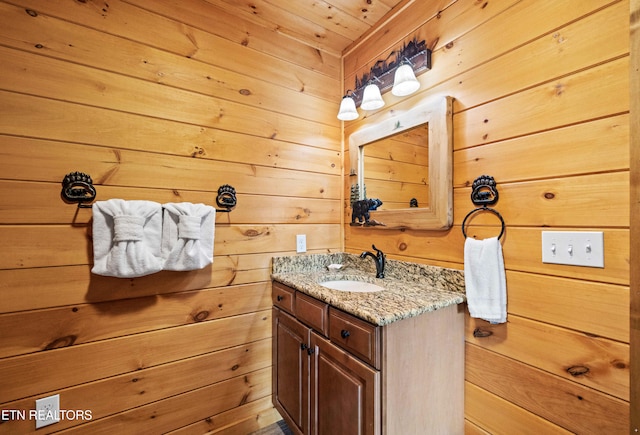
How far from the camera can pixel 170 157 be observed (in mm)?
1434

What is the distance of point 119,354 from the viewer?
130 cm

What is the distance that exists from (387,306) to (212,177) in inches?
44.7

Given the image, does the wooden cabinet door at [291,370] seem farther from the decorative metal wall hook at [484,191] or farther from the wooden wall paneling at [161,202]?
the decorative metal wall hook at [484,191]

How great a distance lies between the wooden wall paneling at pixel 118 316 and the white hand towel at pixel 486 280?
113 centimetres

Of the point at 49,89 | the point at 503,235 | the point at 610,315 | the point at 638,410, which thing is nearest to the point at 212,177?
the point at 49,89

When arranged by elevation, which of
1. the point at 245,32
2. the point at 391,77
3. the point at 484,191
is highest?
the point at 245,32

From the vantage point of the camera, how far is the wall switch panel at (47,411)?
1.16 meters

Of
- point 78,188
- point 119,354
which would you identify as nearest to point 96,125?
point 78,188

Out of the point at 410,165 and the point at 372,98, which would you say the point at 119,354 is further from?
the point at 372,98

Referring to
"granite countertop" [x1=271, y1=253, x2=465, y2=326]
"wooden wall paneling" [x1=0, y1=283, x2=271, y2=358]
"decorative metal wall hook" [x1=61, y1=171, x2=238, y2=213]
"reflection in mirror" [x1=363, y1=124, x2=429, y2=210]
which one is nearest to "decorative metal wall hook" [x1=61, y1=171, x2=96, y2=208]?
"decorative metal wall hook" [x1=61, y1=171, x2=238, y2=213]

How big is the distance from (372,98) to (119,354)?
1869 mm

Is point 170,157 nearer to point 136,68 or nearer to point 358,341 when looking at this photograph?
point 136,68

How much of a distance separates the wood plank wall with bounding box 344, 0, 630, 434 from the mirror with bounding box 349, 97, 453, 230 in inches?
2.4

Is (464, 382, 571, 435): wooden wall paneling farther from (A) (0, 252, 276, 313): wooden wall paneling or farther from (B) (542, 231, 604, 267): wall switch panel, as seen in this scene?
(A) (0, 252, 276, 313): wooden wall paneling
